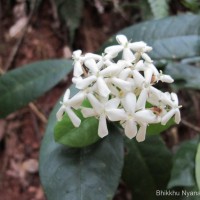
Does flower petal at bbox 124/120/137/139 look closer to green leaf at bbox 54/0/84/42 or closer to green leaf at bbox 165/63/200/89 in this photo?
green leaf at bbox 165/63/200/89

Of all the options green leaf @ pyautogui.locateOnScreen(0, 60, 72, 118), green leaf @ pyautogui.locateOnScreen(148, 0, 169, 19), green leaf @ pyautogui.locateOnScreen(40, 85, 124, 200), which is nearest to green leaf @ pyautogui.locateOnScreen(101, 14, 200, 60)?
green leaf @ pyautogui.locateOnScreen(148, 0, 169, 19)

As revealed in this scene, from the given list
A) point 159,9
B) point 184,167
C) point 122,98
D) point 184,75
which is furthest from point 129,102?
point 159,9

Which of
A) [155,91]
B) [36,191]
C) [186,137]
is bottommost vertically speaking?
[186,137]

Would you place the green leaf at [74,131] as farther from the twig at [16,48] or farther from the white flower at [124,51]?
the twig at [16,48]

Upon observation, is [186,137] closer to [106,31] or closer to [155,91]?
[106,31]

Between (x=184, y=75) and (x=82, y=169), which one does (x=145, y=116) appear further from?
(x=184, y=75)

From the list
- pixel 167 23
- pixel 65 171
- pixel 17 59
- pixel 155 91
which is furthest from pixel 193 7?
pixel 17 59
